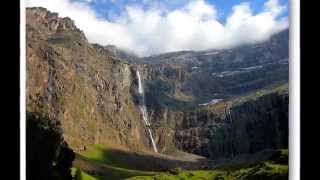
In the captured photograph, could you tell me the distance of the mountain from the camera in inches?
219

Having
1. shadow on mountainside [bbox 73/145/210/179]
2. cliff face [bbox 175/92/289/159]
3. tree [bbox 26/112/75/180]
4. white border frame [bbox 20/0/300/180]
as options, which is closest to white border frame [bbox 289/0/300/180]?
white border frame [bbox 20/0/300/180]

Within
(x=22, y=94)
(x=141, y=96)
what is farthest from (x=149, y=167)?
(x=22, y=94)

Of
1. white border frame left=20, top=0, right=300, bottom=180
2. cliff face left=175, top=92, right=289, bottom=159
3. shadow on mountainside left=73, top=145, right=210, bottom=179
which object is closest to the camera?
white border frame left=20, top=0, right=300, bottom=180

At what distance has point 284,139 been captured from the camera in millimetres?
5395

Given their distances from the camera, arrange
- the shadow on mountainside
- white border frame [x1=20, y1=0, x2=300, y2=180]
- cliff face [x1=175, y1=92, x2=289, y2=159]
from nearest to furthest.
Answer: white border frame [x1=20, y1=0, x2=300, y2=180], cliff face [x1=175, y1=92, x2=289, y2=159], the shadow on mountainside

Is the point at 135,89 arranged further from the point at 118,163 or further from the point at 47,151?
the point at 47,151

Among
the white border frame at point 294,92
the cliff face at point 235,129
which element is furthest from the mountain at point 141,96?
the white border frame at point 294,92

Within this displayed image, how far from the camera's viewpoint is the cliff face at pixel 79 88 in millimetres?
5621

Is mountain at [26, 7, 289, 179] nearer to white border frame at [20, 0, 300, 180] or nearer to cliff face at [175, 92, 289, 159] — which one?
cliff face at [175, 92, 289, 159]

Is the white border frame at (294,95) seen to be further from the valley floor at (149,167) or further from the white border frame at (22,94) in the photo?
the white border frame at (22,94)

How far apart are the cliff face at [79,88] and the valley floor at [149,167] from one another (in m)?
0.08

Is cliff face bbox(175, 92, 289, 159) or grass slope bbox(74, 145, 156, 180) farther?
grass slope bbox(74, 145, 156, 180)
